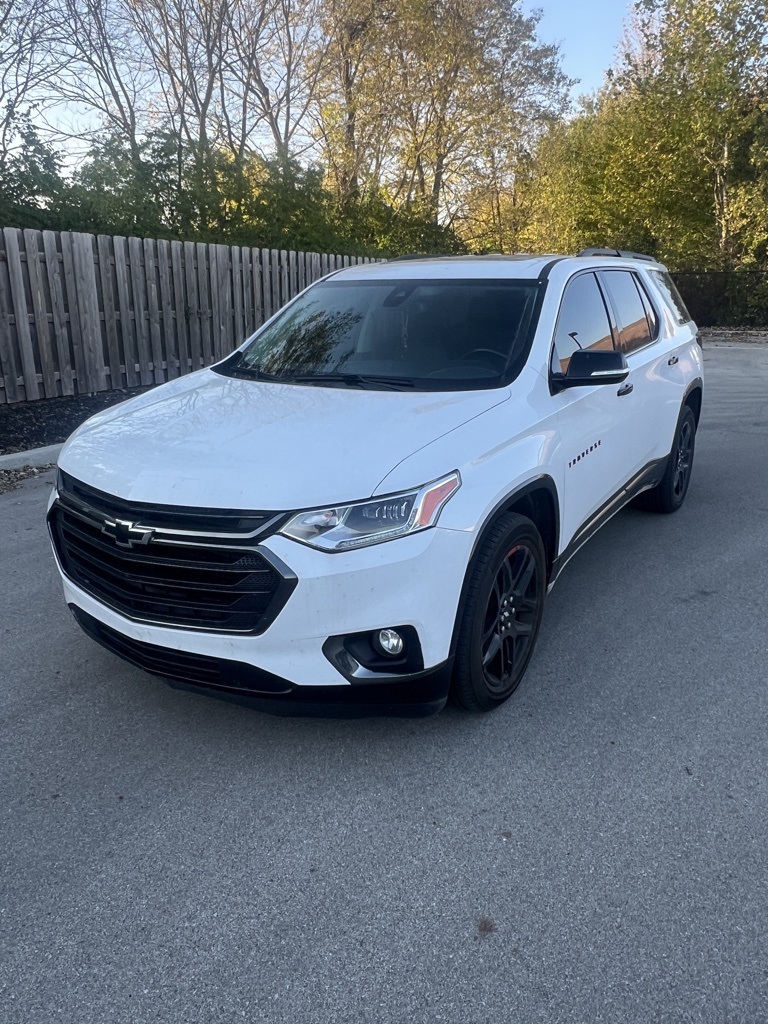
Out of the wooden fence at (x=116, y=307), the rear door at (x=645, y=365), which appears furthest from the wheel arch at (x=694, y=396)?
the wooden fence at (x=116, y=307)

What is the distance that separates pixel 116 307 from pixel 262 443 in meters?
7.52

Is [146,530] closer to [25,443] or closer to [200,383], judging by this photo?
[200,383]

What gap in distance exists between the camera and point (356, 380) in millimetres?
3736

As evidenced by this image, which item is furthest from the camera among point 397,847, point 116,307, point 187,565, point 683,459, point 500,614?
point 116,307

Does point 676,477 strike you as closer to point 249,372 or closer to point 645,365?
point 645,365

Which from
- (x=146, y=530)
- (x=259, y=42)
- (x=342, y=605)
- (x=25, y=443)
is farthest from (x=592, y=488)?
(x=259, y=42)

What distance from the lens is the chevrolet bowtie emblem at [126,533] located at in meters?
2.71

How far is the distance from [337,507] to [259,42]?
20858mm

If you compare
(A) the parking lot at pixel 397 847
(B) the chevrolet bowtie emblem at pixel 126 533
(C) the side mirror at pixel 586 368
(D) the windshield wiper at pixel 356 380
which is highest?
(C) the side mirror at pixel 586 368

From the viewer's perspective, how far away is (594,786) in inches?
112

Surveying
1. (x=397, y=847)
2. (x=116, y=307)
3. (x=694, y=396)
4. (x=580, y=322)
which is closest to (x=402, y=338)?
(x=580, y=322)

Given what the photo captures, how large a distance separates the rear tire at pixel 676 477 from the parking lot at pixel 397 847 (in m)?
1.96

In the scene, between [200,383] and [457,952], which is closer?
[457,952]

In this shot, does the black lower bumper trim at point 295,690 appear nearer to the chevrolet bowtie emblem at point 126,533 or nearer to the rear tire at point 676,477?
the chevrolet bowtie emblem at point 126,533
